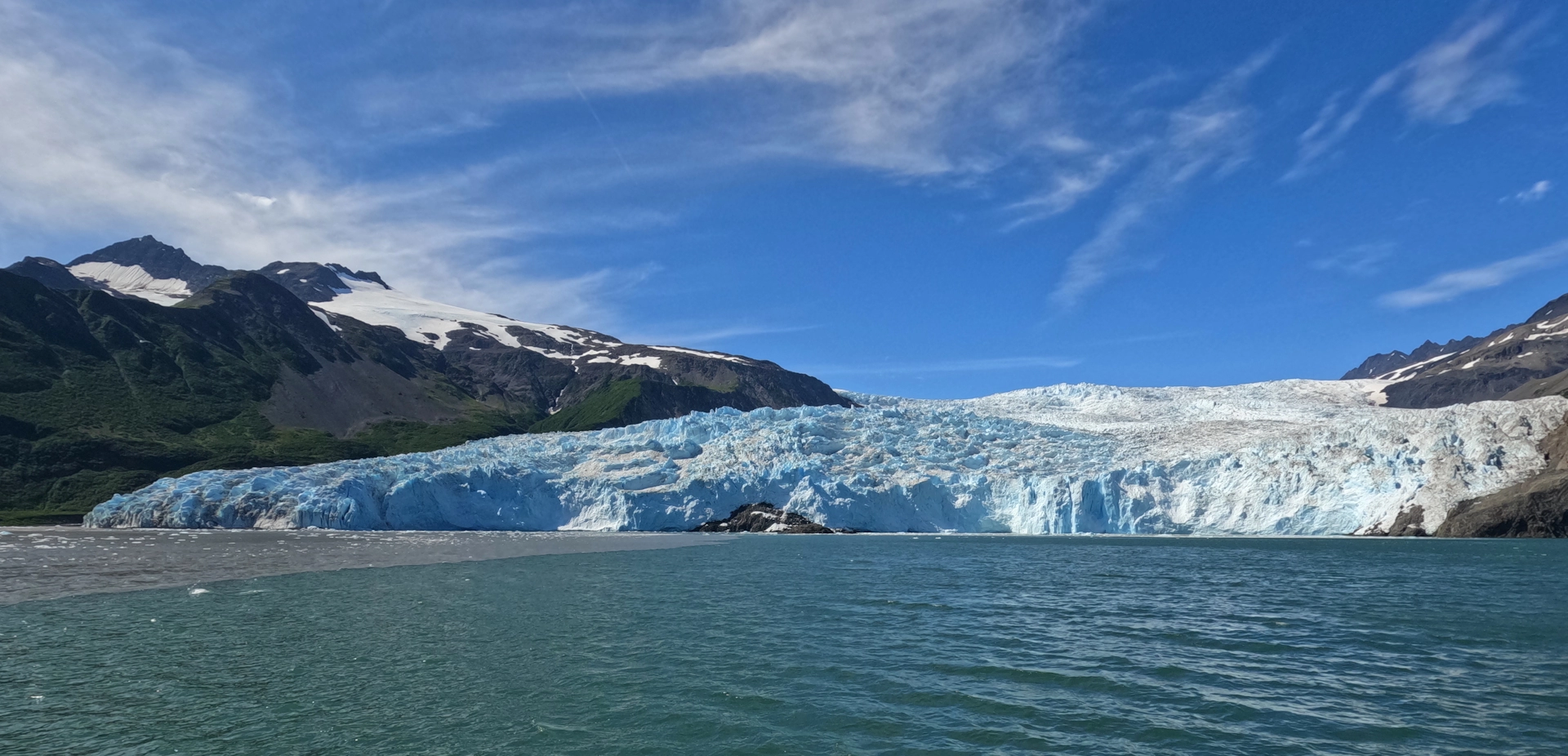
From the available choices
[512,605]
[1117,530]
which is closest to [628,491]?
[1117,530]

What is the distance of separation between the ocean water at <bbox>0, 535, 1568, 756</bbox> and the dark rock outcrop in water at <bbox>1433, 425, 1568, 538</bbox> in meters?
31.6

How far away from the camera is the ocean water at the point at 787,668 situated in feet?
39.7

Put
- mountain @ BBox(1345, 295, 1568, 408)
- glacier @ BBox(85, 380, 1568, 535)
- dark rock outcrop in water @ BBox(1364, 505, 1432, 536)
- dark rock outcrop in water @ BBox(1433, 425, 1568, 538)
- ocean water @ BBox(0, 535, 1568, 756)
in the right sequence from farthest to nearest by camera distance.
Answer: mountain @ BBox(1345, 295, 1568, 408) < glacier @ BBox(85, 380, 1568, 535) < dark rock outcrop in water @ BBox(1364, 505, 1432, 536) < dark rock outcrop in water @ BBox(1433, 425, 1568, 538) < ocean water @ BBox(0, 535, 1568, 756)

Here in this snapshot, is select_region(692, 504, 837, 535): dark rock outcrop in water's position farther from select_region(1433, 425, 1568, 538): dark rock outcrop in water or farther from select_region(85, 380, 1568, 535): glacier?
select_region(1433, 425, 1568, 538): dark rock outcrop in water

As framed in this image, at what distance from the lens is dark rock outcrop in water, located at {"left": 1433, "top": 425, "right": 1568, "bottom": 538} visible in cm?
5444

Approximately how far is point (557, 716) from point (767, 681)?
3986 millimetres

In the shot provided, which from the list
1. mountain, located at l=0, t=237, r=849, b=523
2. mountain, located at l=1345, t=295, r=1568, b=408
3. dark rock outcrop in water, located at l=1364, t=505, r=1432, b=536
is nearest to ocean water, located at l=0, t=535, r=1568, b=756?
dark rock outcrop in water, located at l=1364, t=505, r=1432, b=536

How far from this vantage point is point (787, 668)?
1673cm

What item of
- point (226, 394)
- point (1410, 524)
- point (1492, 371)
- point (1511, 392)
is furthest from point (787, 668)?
point (1492, 371)

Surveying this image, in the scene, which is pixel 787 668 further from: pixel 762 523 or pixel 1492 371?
pixel 1492 371

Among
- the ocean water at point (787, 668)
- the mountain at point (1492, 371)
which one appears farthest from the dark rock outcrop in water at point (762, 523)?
the mountain at point (1492, 371)

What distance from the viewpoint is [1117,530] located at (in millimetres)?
66062

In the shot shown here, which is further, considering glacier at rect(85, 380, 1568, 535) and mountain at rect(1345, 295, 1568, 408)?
mountain at rect(1345, 295, 1568, 408)

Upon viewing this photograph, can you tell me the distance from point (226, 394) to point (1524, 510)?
511 feet
